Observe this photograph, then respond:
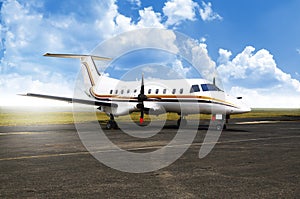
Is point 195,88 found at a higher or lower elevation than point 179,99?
higher

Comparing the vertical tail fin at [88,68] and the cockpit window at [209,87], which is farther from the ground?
the vertical tail fin at [88,68]

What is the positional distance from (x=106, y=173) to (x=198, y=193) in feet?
9.27

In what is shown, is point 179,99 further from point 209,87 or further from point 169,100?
point 209,87

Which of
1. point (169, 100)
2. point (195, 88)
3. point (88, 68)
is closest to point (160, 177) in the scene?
point (195, 88)

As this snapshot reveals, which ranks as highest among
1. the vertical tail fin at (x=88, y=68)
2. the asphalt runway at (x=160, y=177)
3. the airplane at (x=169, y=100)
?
the vertical tail fin at (x=88, y=68)

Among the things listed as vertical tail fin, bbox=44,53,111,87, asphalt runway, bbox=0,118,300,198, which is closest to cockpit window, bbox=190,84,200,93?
asphalt runway, bbox=0,118,300,198

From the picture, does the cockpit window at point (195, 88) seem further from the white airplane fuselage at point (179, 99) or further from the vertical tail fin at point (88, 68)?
the vertical tail fin at point (88, 68)

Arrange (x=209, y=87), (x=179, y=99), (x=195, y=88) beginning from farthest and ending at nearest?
(x=179, y=99) → (x=195, y=88) → (x=209, y=87)

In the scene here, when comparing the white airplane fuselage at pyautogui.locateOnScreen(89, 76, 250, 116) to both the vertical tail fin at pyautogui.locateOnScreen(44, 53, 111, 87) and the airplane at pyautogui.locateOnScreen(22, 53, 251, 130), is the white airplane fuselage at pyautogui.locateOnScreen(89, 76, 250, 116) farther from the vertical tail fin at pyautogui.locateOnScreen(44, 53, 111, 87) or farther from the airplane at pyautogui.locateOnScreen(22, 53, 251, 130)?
the vertical tail fin at pyautogui.locateOnScreen(44, 53, 111, 87)

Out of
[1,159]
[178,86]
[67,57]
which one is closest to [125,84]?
[178,86]

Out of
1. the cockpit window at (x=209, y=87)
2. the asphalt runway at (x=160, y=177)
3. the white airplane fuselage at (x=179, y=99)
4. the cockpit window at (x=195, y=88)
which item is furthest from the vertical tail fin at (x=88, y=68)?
the asphalt runway at (x=160, y=177)

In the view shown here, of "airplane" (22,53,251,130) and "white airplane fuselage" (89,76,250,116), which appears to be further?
"airplane" (22,53,251,130)

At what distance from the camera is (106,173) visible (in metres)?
8.02

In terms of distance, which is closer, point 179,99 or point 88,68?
point 179,99
